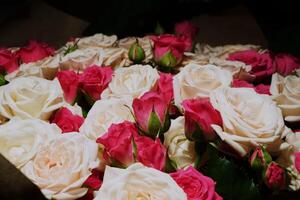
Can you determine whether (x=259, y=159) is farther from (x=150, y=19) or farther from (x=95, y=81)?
(x=150, y=19)

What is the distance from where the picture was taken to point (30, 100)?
28.3 inches

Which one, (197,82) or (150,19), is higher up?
(197,82)

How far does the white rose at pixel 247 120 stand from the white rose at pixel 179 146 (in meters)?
0.06

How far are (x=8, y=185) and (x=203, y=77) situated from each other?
38 cm

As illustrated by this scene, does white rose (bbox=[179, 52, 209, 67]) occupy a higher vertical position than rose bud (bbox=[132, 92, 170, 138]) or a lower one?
lower

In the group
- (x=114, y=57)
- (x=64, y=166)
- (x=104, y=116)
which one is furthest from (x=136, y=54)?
(x=64, y=166)

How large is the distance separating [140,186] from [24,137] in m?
0.20

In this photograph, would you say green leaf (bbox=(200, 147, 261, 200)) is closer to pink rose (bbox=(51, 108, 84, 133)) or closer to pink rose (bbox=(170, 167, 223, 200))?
pink rose (bbox=(170, 167, 223, 200))

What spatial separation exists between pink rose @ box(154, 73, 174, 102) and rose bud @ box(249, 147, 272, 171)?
0.57 ft

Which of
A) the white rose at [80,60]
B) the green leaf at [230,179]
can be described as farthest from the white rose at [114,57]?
the green leaf at [230,179]

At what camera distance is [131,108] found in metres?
0.70

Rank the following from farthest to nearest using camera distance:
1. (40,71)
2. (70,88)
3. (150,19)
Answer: (150,19) < (40,71) < (70,88)

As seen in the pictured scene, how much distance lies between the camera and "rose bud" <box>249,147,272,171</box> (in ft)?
2.02

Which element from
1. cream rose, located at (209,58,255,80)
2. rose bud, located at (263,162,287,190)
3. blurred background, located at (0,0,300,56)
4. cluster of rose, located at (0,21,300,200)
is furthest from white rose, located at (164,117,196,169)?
blurred background, located at (0,0,300,56)
